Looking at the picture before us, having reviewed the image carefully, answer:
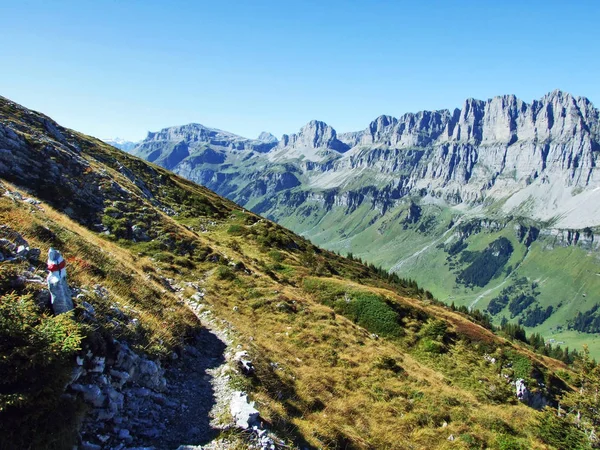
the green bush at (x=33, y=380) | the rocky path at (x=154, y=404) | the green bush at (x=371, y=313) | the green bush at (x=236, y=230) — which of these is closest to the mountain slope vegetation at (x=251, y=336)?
the green bush at (x=33, y=380)

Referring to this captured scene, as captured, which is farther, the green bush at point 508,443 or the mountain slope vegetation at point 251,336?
the green bush at point 508,443

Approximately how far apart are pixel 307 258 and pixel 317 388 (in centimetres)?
3961

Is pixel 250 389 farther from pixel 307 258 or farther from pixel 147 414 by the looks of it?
pixel 307 258

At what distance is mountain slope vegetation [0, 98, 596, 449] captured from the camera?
30.2 ft

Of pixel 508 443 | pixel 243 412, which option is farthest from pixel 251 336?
pixel 508 443

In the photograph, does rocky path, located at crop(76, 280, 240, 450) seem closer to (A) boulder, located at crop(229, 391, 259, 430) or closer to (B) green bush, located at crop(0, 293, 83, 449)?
(A) boulder, located at crop(229, 391, 259, 430)

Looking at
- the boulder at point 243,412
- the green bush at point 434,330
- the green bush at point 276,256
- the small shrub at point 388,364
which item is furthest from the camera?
the green bush at point 276,256

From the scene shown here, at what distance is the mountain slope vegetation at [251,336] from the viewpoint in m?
9.21

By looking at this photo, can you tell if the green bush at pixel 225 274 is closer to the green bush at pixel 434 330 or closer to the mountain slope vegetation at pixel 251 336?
the mountain slope vegetation at pixel 251 336

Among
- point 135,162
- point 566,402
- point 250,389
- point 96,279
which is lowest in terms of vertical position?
point 566,402

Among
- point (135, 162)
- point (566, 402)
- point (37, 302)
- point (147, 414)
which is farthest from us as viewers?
point (135, 162)

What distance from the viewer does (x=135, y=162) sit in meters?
75.1

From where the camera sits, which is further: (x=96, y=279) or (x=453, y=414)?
(x=453, y=414)

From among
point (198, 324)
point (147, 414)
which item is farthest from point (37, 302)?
point (198, 324)
